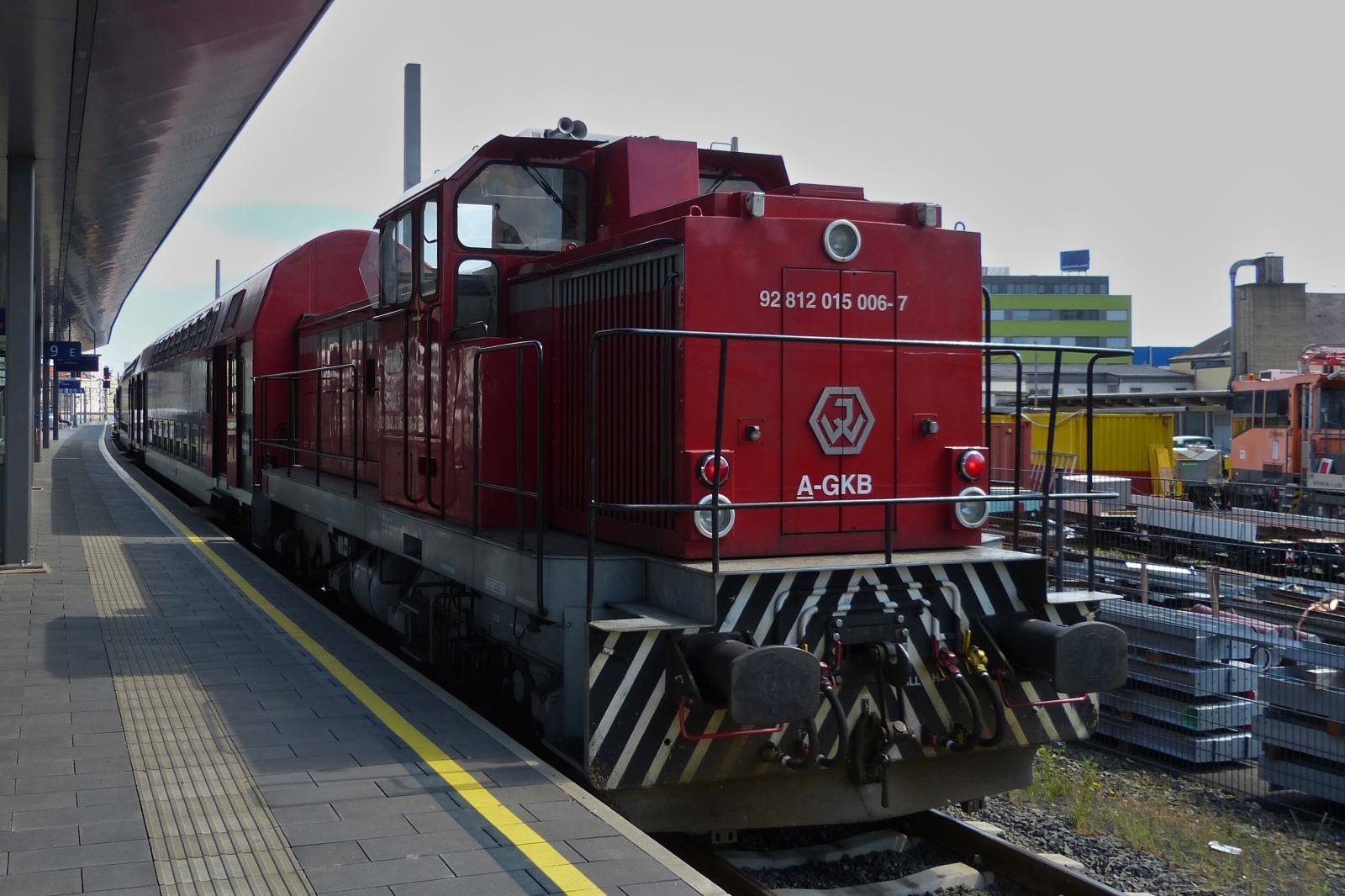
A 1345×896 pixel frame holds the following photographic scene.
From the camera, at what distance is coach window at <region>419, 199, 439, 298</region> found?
6.31 m

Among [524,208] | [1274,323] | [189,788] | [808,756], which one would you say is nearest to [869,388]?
[808,756]

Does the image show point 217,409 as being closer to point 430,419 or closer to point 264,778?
point 430,419

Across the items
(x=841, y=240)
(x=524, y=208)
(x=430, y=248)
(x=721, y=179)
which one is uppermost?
(x=721, y=179)

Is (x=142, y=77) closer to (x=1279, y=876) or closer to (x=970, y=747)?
(x=970, y=747)

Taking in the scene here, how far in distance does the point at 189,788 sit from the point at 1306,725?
230 inches

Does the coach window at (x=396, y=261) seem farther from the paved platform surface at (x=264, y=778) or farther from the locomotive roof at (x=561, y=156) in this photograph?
the paved platform surface at (x=264, y=778)

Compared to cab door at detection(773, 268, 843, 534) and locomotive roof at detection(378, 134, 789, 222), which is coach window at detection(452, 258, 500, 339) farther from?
cab door at detection(773, 268, 843, 534)

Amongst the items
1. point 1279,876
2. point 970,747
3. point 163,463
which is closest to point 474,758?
point 970,747

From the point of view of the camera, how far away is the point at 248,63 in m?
9.46

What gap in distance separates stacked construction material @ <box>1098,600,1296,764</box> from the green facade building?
2876 inches

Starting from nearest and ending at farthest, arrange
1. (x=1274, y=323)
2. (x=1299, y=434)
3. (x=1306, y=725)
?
(x=1306, y=725) → (x=1299, y=434) → (x=1274, y=323)

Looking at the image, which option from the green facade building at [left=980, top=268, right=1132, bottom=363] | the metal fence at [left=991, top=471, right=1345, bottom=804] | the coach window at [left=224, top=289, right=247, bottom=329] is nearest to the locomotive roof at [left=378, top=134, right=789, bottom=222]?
the metal fence at [left=991, top=471, right=1345, bottom=804]

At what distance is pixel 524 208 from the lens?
6324mm

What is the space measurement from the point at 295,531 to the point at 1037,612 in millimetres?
8129
